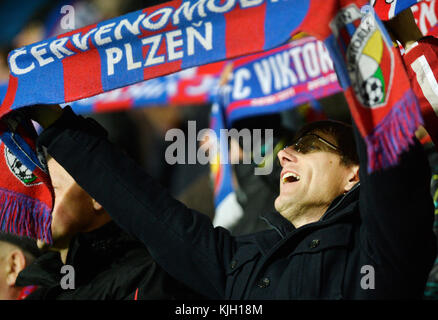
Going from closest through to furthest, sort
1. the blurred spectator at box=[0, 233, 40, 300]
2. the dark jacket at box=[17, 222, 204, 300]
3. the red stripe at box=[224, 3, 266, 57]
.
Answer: the red stripe at box=[224, 3, 266, 57] < the dark jacket at box=[17, 222, 204, 300] < the blurred spectator at box=[0, 233, 40, 300]

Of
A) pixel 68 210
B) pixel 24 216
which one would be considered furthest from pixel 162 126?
pixel 24 216

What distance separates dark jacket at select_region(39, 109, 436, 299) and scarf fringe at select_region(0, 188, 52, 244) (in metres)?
0.20

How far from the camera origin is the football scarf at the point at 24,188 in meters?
2.25

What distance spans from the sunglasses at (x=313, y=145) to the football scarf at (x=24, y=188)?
2.76ft

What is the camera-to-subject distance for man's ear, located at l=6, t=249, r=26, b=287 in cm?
293

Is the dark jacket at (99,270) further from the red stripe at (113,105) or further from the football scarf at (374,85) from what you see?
the red stripe at (113,105)

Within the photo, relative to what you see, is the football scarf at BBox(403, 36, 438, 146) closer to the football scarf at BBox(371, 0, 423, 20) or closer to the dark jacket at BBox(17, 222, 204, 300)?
the football scarf at BBox(371, 0, 423, 20)

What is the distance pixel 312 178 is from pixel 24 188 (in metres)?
0.94

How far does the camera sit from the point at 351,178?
7.48 ft

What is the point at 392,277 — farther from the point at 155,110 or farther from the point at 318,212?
the point at 155,110

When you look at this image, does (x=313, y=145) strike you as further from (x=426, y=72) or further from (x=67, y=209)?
(x=67, y=209)

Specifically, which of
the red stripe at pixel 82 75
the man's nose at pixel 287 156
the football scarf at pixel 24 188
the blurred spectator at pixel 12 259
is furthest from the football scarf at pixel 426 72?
the blurred spectator at pixel 12 259

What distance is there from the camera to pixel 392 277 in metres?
1.79

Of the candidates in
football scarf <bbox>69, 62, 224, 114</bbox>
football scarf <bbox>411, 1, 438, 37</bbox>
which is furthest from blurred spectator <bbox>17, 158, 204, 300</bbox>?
football scarf <bbox>69, 62, 224, 114</bbox>
